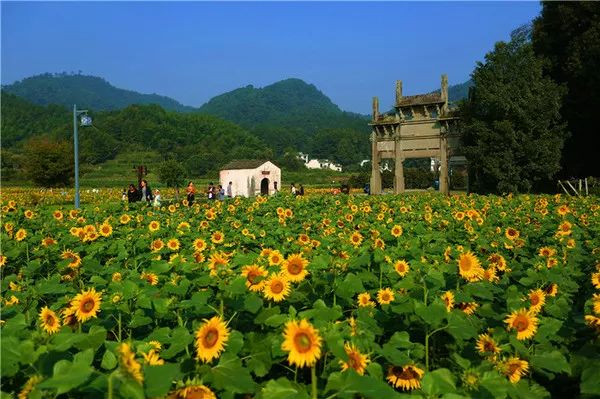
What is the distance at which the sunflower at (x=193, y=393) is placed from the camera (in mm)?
1609

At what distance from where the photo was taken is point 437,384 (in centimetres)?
169

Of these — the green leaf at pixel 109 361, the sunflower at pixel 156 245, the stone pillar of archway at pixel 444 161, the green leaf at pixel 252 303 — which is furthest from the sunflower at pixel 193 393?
the stone pillar of archway at pixel 444 161

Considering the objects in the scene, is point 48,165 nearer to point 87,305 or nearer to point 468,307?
point 87,305

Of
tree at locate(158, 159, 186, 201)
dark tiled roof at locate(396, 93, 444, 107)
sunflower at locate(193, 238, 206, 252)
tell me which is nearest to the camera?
sunflower at locate(193, 238, 206, 252)

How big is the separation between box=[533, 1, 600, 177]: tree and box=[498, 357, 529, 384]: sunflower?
21484 millimetres

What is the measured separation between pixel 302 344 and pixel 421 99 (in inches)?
995

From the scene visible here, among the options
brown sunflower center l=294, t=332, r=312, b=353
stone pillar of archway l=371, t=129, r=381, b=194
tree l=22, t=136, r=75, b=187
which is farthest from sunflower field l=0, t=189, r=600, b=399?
tree l=22, t=136, r=75, b=187

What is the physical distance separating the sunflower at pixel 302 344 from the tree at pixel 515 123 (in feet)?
67.8

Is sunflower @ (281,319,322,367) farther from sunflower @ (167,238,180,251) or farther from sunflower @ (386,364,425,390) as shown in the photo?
sunflower @ (167,238,180,251)

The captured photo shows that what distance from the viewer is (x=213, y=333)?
186 cm

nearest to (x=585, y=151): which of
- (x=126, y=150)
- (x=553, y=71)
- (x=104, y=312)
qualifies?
(x=553, y=71)

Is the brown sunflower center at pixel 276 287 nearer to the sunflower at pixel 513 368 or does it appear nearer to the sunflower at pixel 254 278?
the sunflower at pixel 254 278

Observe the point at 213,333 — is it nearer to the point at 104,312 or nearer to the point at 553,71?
the point at 104,312

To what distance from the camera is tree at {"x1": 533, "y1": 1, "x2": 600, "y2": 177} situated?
67.1 ft
